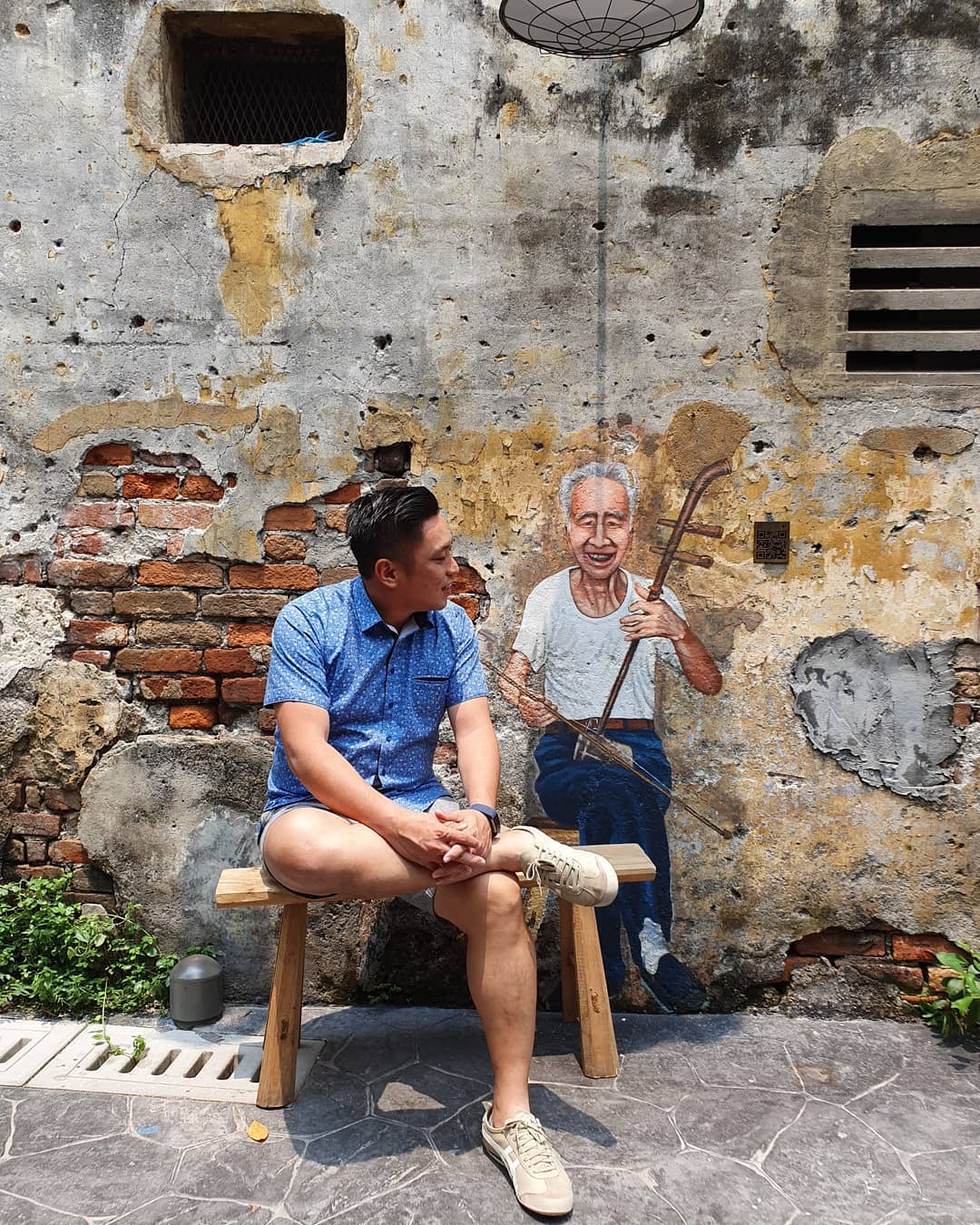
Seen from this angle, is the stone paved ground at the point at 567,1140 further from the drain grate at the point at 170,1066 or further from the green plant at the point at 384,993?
the green plant at the point at 384,993

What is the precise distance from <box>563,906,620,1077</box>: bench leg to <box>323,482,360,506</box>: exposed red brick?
1.52m

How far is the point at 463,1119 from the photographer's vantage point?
100 inches

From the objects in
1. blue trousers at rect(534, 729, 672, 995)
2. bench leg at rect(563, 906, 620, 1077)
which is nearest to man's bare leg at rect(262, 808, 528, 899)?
bench leg at rect(563, 906, 620, 1077)

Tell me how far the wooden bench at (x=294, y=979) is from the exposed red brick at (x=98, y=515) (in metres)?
1.28

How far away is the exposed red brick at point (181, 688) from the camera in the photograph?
3.32 m

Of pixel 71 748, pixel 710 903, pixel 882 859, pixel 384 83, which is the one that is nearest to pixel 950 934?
pixel 882 859

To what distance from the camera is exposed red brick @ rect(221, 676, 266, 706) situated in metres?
3.31

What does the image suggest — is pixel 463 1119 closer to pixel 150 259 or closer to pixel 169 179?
pixel 150 259

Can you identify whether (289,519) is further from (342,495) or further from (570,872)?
(570,872)

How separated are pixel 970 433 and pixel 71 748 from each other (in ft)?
10.4

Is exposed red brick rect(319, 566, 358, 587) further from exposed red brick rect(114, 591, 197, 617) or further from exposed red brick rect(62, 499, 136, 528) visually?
exposed red brick rect(62, 499, 136, 528)

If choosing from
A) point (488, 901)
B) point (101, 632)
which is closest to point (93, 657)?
point (101, 632)

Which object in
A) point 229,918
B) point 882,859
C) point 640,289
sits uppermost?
point 640,289

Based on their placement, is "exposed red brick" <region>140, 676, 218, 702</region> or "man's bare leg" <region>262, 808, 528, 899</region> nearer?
"man's bare leg" <region>262, 808, 528, 899</region>
